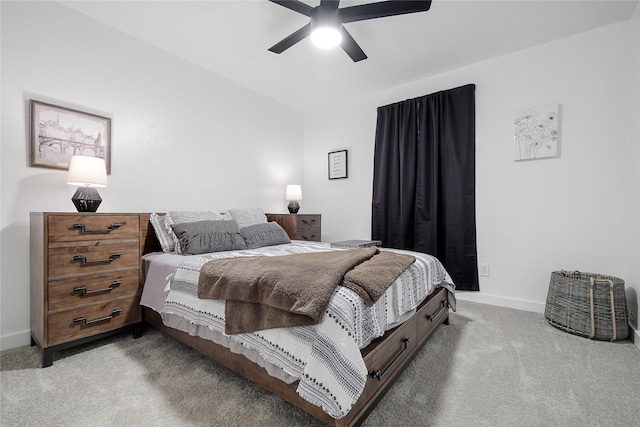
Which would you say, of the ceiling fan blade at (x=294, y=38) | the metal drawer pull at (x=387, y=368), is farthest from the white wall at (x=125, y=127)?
the metal drawer pull at (x=387, y=368)

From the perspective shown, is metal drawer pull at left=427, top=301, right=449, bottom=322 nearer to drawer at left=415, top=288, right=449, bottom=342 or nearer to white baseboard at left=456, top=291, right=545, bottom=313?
drawer at left=415, top=288, right=449, bottom=342

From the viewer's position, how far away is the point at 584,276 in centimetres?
232

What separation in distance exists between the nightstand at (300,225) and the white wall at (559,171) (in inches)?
75.5

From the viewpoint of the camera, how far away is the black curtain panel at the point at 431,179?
2.95 metres

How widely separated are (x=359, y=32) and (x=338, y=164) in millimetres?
1827


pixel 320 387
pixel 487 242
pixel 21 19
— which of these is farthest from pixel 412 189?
pixel 21 19

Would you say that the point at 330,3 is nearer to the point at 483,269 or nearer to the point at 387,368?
the point at 387,368

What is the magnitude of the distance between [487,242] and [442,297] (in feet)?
3.84

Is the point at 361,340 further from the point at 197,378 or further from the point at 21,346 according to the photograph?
the point at 21,346

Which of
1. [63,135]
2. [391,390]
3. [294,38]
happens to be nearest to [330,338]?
[391,390]

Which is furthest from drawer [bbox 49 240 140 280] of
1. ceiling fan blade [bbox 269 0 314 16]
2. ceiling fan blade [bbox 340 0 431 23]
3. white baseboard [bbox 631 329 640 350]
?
white baseboard [bbox 631 329 640 350]

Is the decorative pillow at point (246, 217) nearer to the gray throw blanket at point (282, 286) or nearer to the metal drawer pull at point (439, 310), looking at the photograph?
the gray throw blanket at point (282, 286)

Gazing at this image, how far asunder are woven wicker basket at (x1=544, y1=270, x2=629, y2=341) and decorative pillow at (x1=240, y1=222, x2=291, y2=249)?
2414 mm

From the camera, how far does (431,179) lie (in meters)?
3.14
